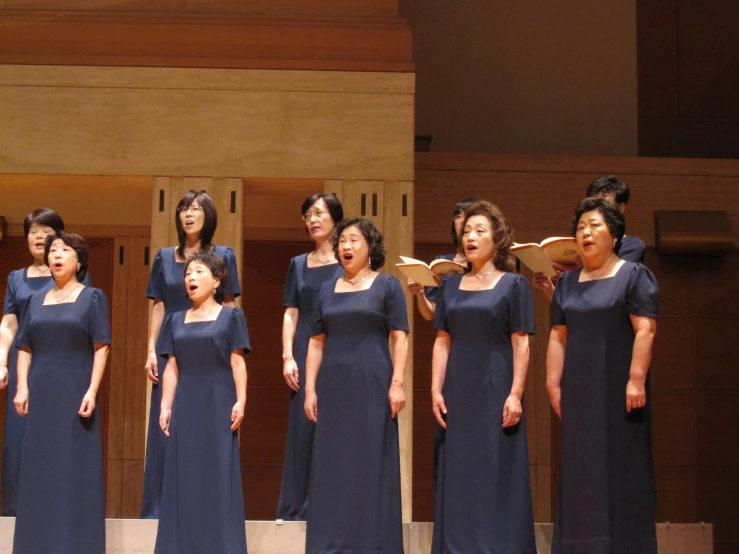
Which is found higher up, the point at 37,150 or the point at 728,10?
the point at 728,10

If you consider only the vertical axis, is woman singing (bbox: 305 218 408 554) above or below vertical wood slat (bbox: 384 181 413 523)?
below

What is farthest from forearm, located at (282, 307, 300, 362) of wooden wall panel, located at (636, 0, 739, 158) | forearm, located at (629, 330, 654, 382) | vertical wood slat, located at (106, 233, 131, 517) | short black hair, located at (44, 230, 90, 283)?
wooden wall panel, located at (636, 0, 739, 158)

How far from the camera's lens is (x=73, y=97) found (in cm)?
673

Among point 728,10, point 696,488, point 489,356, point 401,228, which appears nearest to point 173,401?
point 489,356

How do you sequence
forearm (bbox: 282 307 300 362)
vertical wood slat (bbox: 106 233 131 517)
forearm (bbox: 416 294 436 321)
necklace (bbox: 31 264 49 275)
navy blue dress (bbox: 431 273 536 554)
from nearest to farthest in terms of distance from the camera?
1. navy blue dress (bbox: 431 273 536 554)
2. forearm (bbox: 416 294 436 321)
3. forearm (bbox: 282 307 300 362)
4. necklace (bbox: 31 264 49 275)
5. vertical wood slat (bbox: 106 233 131 517)

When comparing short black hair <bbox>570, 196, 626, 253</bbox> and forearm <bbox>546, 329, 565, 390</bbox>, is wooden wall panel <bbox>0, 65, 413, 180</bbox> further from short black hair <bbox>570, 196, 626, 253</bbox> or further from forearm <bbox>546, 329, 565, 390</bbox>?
forearm <bbox>546, 329, 565, 390</bbox>

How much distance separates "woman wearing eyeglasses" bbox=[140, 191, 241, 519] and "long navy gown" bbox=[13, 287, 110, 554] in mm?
463

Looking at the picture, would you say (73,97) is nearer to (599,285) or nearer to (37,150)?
(37,150)

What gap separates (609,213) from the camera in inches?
172

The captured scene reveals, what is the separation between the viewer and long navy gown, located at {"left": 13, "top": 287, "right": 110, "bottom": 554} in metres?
4.57

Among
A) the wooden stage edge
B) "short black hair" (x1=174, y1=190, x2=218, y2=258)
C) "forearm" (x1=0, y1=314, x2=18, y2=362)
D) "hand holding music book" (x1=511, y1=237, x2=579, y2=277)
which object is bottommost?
the wooden stage edge

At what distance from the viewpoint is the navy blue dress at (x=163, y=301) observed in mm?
5141

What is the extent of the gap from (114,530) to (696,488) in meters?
4.58

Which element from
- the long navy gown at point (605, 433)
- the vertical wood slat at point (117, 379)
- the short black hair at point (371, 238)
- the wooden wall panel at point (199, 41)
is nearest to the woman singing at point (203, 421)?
the short black hair at point (371, 238)
